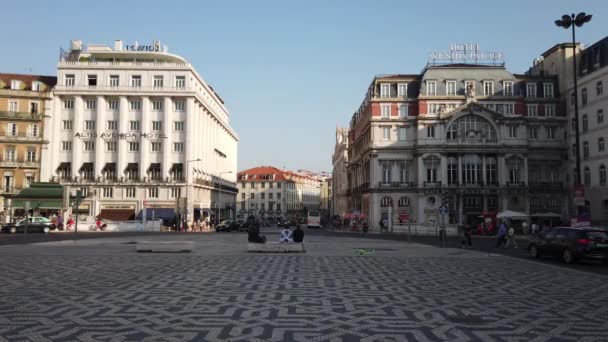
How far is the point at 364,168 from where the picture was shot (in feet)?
271

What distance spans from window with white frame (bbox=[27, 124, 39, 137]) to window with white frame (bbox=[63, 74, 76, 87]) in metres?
7.30

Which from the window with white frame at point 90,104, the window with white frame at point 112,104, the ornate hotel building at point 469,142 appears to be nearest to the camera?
the ornate hotel building at point 469,142

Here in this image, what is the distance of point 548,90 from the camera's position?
7162 centimetres

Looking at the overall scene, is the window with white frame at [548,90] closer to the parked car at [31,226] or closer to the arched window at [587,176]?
the arched window at [587,176]

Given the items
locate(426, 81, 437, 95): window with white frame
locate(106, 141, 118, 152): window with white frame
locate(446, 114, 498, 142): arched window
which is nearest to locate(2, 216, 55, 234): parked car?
locate(106, 141, 118, 152): window with white frame

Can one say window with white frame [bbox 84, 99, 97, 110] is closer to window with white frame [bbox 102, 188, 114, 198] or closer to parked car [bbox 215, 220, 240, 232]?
window with white frame [bbox 102, 188, 114, 198]

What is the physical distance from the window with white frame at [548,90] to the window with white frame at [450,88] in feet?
39.9

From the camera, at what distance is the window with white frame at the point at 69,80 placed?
246 feet

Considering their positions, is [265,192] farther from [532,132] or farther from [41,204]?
[532,132]

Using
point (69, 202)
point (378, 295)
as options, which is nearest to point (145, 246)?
point (378, 295)

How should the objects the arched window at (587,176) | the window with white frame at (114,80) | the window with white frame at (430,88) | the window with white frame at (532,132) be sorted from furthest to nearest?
the window with white frame at (114,80) → the window with white frame at (532,132) → the window with white frame at (430,88) → the arched window at (587,176)

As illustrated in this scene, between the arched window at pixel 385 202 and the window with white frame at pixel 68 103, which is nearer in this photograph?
the arched window at pixel 385 202

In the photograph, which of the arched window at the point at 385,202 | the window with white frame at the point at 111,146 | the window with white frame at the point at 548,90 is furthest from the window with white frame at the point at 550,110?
the window with white frame at the point at 111,146

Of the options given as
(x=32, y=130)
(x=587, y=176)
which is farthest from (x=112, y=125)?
(x=587, y=176)
